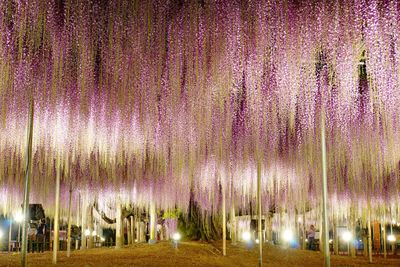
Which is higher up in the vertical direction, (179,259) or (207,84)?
(207,84)

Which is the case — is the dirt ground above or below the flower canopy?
below

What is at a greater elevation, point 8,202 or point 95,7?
point 95,7

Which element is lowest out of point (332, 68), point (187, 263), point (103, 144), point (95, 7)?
point (187, 263)

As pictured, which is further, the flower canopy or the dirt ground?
the dirt ground

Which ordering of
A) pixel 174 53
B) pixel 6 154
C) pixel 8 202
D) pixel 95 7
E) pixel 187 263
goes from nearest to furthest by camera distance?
1. pixel 95 7
2. pixel 174 53
3. pixel 187 263
4. pixel 6 154
5. pixel 8 202

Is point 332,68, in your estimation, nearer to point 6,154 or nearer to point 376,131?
point 376,131

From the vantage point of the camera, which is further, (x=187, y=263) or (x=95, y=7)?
(x=187, y=263)

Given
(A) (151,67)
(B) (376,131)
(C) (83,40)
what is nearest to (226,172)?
(B) (376,131)

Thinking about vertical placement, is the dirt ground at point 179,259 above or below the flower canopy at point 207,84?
below

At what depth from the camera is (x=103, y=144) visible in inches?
568

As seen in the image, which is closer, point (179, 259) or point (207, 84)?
point (207, 84)

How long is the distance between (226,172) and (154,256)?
14.6 ft

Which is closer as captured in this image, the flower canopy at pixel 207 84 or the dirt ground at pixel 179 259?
the flower canopy at pixel 207 84

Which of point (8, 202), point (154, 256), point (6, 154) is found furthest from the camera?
point (8, 202)
